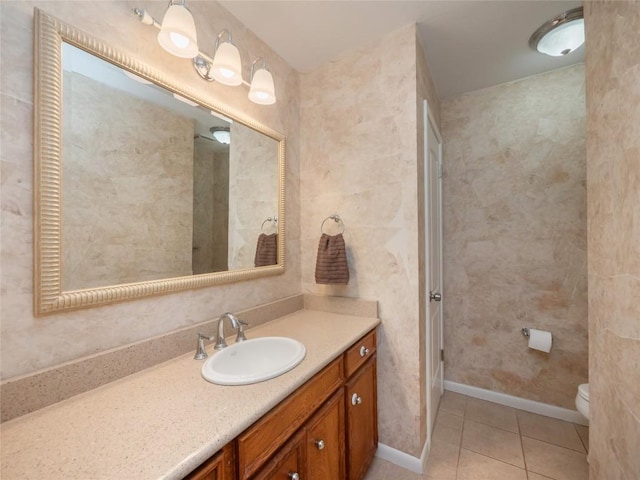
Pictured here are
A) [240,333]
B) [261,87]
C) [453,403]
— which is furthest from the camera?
[453,403]

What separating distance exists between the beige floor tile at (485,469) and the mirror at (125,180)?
1.60 m

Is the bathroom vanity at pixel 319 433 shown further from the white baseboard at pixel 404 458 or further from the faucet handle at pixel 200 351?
the faucet handle at pixel 200 351

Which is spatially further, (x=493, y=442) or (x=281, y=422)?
(x=493, y=442)

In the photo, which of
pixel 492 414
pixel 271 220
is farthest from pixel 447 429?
pixel 271 220

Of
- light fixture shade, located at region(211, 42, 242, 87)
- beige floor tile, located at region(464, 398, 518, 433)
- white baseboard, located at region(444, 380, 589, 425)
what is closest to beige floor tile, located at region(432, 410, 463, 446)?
beige floor tile, located at region(464, 398, 518, 433)

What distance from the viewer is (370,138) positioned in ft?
5.11

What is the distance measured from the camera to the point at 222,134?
1309mm

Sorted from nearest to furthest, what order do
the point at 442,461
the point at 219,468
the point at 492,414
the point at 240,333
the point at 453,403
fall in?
the point at 219,468, the point at 240,333, the point at 442,461, the point at 492,414, the point at 453,403

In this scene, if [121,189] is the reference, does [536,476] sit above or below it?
below

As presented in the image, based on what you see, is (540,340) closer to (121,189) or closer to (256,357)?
(256,357)

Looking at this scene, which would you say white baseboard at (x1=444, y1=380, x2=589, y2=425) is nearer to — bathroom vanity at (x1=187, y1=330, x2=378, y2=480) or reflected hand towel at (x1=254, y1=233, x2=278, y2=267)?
bathroom vanity at (x1=187, y1=330, x2=378, y2=480)

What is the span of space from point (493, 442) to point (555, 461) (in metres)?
0.30

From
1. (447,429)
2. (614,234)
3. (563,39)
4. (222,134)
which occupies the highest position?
(563,39)

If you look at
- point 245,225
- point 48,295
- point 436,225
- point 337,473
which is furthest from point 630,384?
point 48,295
